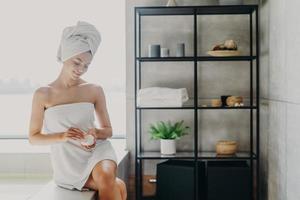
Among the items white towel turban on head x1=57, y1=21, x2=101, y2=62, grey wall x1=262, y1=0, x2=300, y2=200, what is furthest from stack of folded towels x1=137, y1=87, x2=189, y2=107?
white towel turban on head x1=57, y1=21, x2=101, y2=62

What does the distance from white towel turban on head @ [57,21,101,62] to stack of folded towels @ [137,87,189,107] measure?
93 cm

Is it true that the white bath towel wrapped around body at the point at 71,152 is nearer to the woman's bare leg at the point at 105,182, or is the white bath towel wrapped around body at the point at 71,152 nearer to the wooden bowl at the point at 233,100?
the woman's bare leg at the point at 105,182

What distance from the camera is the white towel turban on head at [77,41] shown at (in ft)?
7.84

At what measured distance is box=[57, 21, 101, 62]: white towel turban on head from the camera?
2.39 m

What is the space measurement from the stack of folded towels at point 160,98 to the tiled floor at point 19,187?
936mm

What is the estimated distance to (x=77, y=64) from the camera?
2.44 m

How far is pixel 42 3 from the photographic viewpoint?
4008 mm

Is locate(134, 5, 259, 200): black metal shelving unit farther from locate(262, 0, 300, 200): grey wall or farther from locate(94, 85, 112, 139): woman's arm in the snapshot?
locate(94, 85, 112, 139): woman's arm

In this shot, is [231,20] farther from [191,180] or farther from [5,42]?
[5,42]

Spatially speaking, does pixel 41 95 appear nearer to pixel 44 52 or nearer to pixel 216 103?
pixel 216 103

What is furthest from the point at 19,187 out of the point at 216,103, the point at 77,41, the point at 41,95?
the point at 216,103

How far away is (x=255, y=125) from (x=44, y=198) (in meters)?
1.95

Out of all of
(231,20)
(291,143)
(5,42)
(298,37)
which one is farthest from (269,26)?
(5,42)

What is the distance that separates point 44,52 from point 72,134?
6.23ft
